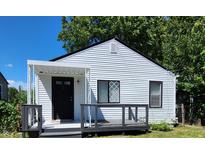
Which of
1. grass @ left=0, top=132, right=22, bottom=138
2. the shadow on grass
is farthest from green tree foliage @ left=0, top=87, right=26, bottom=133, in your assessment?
the shadow on grass

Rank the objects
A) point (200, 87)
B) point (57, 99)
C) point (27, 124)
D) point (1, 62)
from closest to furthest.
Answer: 1. point (27, 124)
2. point (57, 99)
3. point (200, 87)
4. point (1, 62)

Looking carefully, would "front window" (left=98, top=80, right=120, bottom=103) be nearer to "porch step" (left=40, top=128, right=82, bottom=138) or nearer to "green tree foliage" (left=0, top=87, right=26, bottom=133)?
"porch step" (left=40, top=128, right=82, bottom=138)

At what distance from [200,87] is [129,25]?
10.8 meters

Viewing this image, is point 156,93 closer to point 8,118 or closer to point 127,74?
point 127,74

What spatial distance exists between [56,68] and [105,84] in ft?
9.76

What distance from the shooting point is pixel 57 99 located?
40.9 feet

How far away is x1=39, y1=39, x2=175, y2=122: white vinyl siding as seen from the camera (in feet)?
42.0

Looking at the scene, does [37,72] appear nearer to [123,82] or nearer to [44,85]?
[44,85]

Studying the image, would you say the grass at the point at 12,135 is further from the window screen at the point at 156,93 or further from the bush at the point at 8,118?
the window screen at the point at 156,93

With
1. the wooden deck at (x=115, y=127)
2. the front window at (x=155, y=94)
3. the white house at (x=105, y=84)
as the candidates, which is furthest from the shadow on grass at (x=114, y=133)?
the front window at (x=155, y=94)

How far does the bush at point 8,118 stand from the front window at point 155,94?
23.0 feet

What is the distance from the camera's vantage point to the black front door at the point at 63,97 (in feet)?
40.7
